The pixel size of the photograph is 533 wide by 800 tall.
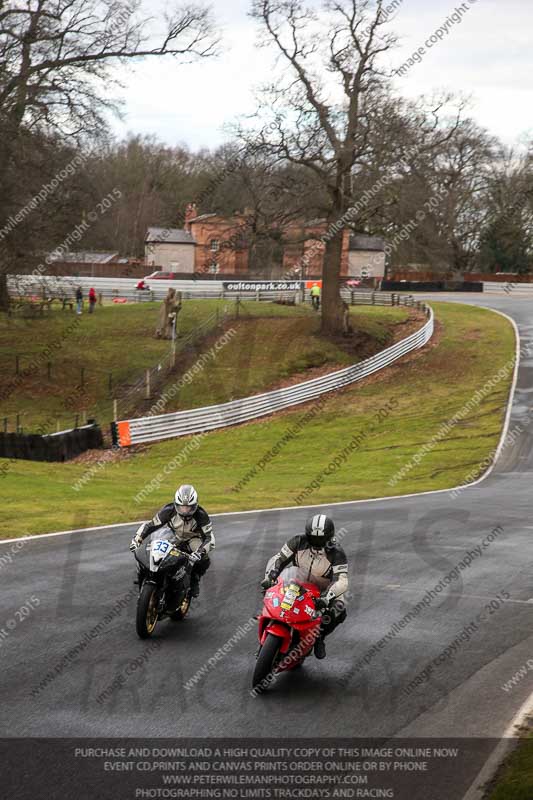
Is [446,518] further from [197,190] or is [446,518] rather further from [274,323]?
[197,190]

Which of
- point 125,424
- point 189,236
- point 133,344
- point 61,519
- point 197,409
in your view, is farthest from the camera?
point 189,236

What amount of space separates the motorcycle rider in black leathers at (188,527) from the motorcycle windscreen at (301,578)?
5.69 feet

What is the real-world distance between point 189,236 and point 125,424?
6888 cm

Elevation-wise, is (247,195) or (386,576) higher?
(247,195)

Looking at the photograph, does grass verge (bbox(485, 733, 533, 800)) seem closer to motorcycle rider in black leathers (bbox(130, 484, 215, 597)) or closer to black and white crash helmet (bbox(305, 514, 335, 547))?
black and white crash helmet (bbox(305, 514, 335, 547))

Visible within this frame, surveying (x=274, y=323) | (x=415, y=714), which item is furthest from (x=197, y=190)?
(x=415, y=714)

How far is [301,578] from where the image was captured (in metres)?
9.91

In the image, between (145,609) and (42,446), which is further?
(42,446)

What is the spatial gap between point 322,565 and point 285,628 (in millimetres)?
961

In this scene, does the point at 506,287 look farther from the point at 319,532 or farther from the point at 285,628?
the point at 285,628

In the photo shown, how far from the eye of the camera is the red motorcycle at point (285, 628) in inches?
363

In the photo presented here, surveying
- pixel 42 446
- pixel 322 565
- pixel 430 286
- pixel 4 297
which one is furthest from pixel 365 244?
pixel 322 565

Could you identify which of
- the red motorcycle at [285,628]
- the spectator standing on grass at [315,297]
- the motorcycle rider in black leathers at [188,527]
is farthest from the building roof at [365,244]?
the red motorcycle at [285,628]

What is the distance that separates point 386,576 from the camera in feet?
46.0
